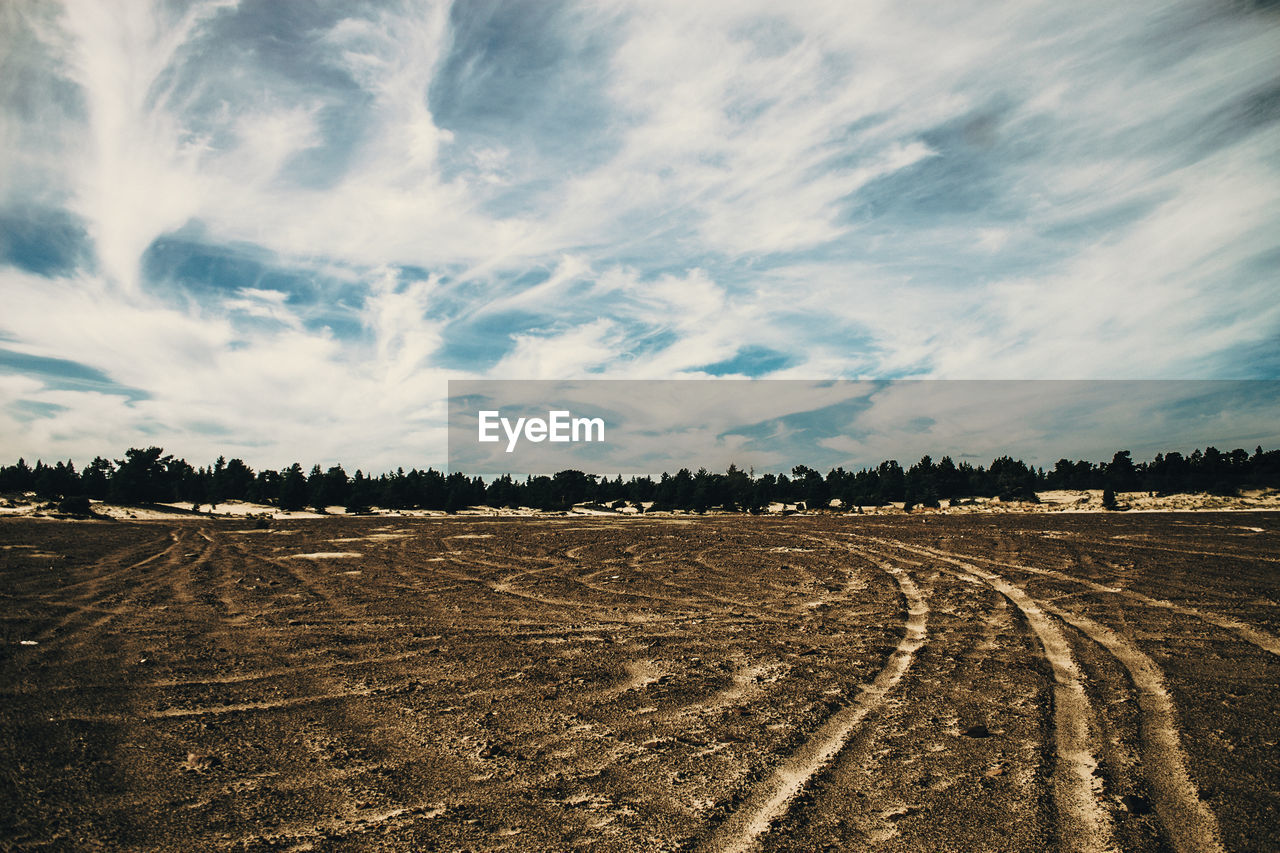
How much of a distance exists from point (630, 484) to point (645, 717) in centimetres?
10325

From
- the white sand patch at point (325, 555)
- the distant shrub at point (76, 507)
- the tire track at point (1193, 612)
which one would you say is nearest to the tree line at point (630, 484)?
the distant shrub at point (76, 507)

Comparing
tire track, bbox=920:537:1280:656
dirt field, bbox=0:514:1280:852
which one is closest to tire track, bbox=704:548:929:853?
dirt field, bbox=0:514:1280:852

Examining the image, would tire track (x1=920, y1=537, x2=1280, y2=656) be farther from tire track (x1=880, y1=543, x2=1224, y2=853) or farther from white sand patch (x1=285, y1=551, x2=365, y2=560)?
white sand patch (x1=285, y1=551, x2=365, y2=560)

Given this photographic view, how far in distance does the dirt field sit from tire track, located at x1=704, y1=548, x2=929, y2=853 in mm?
29

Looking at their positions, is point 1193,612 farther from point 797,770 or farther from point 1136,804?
point 797,770

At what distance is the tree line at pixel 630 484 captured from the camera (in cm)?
6225

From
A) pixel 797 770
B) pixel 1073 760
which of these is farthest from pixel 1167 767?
pixel 797 770

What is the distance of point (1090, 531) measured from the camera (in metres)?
28.2

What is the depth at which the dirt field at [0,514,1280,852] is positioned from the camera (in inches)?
179

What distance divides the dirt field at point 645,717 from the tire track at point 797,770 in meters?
0.03

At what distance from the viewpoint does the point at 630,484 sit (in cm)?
10969

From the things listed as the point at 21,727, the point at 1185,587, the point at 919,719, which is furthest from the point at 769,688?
the point at 1185,587

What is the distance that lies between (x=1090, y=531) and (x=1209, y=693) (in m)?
25.2

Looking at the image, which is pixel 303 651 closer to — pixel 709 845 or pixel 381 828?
pixel 381 828
